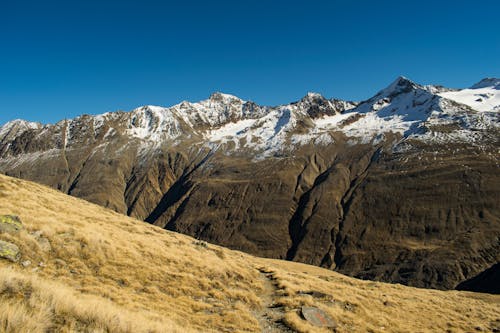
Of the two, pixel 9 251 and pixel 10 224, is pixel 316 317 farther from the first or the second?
pixel 10 224

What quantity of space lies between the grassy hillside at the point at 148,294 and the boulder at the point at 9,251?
0.20 metres

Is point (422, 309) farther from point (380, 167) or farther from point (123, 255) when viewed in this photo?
point (380, 167)

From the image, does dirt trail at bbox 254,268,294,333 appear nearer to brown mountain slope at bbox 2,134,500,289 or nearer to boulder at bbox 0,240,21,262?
boulder at bbox 0,240,21,262

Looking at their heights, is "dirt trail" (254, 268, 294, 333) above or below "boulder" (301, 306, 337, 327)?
below

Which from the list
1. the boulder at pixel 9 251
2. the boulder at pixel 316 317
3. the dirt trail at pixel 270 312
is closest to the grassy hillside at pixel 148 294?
the dirt trail at pixel 270 312

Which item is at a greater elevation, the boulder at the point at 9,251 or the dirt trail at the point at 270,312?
the boulder at the point at 9,251

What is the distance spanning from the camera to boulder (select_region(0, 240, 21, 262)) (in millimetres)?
15625

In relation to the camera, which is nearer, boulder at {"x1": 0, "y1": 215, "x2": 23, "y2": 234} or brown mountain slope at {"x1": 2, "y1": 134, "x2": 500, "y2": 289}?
boulder at {"x1": 0, "y1": 215, "x2": 23, "y2": 234}

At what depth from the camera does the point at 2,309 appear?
23.7 ft

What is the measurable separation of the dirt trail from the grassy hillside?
6 cm

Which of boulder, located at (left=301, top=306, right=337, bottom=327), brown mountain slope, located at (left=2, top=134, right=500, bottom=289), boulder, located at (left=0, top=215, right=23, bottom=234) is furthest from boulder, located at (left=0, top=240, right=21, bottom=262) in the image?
brown mountain slope, located at (left=2, top=134, right=500, bottom=289)

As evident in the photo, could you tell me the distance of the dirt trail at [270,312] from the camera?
18.4m

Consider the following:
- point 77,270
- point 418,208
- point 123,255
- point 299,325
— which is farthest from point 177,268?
point 418,208

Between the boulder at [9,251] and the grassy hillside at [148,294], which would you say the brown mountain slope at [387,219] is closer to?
the grassy hillside at [148,294]
